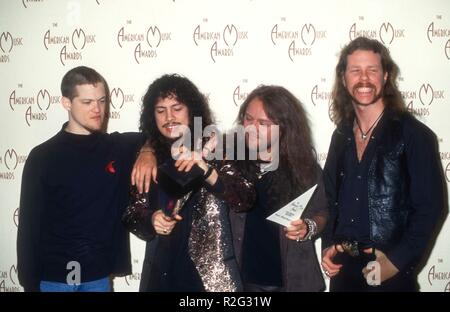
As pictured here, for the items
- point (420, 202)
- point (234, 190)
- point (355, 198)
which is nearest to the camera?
point (234, 190)

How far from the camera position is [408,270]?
2016 mm

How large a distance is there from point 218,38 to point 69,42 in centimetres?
108

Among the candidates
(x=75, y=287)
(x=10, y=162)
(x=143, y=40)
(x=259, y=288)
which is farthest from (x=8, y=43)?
(x=259, y=288)

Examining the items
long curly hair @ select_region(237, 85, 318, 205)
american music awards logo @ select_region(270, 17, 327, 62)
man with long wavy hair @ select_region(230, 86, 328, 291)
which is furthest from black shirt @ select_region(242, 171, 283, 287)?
american music awards logo @ select_region(270, 17, 327, 62)

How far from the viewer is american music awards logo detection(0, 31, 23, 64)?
9.94ft

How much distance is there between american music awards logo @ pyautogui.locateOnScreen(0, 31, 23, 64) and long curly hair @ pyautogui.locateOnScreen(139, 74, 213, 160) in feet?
4.76

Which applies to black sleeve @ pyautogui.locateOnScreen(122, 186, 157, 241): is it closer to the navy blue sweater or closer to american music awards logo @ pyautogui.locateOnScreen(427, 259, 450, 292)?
the navy blue sweater

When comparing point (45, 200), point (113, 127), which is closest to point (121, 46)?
point (113, 127)

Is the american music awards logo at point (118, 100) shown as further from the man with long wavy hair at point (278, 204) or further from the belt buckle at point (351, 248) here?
the belt buckle at point (351, 248)

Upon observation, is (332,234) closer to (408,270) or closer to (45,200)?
(408,270)

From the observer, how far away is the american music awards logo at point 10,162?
306cm

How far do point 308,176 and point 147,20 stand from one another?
1.62 metres

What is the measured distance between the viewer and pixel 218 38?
2.85 metres

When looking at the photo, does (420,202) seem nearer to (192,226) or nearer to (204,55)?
(192,226)
